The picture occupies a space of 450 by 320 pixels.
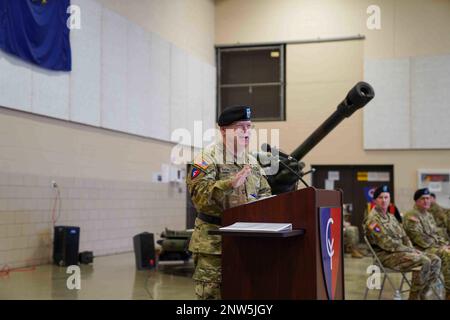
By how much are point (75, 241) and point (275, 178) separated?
220 inches

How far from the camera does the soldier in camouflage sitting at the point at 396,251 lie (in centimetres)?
585

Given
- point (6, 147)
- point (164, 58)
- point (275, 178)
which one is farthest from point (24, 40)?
point (275, 178)

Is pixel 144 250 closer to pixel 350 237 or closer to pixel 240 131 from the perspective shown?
pixel 350 237

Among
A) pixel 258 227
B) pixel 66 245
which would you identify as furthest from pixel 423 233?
pixel 66 245

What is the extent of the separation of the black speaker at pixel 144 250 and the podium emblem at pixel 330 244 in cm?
620

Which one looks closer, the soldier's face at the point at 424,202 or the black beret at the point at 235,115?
the black beret at the point at 235,115

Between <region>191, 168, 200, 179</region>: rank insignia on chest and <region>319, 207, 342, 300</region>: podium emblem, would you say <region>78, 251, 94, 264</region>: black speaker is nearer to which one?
<region>191, 168, 200, 179</region>: rank insignia on chest

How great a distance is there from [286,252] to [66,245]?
23.1 feet

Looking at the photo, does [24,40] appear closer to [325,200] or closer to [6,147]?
[6,147]

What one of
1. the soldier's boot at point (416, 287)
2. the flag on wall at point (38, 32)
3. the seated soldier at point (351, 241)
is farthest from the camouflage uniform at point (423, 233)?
the flag on wall at point (38, 32)

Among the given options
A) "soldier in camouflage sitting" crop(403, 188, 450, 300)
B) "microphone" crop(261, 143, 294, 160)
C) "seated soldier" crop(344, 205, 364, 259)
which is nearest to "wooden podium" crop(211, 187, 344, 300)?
"microphone" crop(261, 143, 294, 160)

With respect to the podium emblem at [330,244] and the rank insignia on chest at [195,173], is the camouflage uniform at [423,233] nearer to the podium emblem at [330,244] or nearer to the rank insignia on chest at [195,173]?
the podium emblem at [330,244]

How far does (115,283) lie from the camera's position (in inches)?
292

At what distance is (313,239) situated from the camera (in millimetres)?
2445
